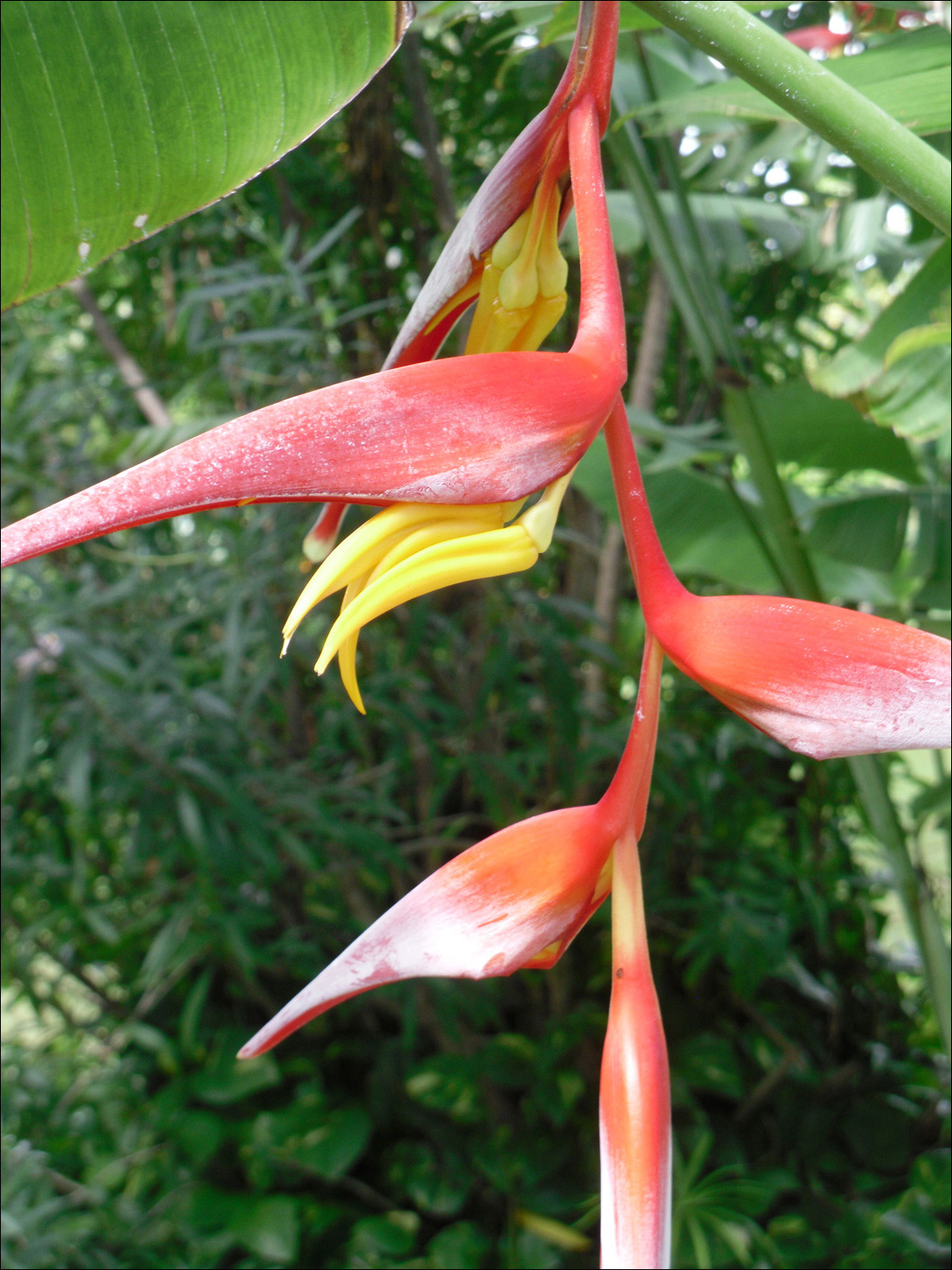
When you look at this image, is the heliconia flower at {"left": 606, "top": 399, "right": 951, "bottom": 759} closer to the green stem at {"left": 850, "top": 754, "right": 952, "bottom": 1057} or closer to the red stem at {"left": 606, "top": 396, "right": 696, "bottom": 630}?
the red stem at {"left": 606, "top": 396, "right": 696, "bottom": 630}

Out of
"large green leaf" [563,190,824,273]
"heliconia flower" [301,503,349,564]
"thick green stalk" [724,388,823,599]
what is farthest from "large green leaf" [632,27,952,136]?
"large green leaf" [563,190,824,273]

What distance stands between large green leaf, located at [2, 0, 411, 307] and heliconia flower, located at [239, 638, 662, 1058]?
25cm

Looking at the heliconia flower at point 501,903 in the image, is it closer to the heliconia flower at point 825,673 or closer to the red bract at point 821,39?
the heliconia flower at point 825,673

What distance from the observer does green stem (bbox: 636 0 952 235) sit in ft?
0.79

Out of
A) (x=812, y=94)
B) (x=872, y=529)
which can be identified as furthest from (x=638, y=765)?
(x=872, y=529)

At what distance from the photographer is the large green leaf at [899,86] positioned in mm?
416

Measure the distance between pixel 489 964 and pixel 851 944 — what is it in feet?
4.19

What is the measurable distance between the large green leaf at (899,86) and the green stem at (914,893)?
36 cm

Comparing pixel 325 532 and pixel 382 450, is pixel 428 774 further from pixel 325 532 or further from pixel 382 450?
pixel 382 450

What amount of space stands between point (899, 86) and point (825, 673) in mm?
390

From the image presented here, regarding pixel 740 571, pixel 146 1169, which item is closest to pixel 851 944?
pixel 740 571

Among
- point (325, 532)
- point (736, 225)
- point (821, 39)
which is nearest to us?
point (325, 532)

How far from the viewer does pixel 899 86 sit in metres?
0.42

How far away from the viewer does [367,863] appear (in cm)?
91
